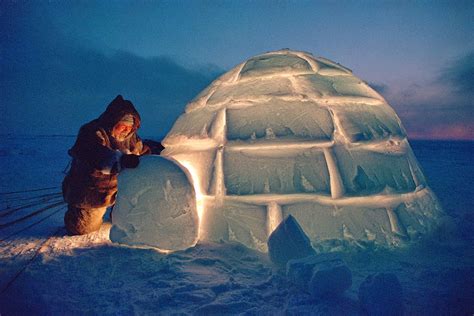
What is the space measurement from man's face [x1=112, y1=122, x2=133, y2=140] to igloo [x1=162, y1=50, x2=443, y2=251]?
2.00 feet

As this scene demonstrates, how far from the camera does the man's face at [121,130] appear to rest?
10.6ft

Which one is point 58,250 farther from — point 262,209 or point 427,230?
point 427,230

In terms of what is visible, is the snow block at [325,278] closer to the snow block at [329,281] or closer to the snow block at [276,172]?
the snow block at [329,281]

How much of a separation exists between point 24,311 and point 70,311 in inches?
11.9

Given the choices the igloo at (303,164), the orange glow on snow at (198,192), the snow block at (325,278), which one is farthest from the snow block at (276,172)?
the snow block at (325,278)

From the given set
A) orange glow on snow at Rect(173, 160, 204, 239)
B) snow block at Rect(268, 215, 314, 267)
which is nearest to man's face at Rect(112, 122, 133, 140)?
orange glow on snow at Rect(173, 160, 204, 239)

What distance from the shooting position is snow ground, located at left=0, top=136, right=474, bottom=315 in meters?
1.92

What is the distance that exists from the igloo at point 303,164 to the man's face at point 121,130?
24.0 inches

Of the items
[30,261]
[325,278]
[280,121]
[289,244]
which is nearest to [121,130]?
[30,261]

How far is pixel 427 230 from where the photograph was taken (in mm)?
3086

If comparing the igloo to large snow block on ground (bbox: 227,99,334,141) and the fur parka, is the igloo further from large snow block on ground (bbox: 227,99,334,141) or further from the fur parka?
the fur parka

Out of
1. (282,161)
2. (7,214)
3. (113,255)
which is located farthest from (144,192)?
(7,214)

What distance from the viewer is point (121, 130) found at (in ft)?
10.8

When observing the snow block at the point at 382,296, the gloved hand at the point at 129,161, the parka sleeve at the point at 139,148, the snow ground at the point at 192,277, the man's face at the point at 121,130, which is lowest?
the snow ground at the point at 192,277
